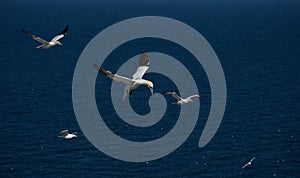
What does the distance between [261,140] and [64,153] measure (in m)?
32.3

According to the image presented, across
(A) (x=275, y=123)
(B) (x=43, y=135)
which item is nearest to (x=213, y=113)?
(A) (x=275, y=123)

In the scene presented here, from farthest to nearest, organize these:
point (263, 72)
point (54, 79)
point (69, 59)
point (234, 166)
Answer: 1. point (69, 59)
2. point (263, 72)
3. point (54, 79)
4. point (234, 166)

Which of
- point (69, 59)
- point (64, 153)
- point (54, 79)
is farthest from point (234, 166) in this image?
point (69, 59)

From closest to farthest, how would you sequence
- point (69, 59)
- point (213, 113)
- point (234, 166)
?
point (234, 166), point (213, 113), point (69, 59)

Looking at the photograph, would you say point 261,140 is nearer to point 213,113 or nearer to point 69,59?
point 213,113

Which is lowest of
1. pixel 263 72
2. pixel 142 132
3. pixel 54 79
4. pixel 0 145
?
pixel 0 145

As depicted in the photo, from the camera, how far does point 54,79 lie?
136000 millimetres

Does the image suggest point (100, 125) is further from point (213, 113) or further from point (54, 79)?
point (54, 79)

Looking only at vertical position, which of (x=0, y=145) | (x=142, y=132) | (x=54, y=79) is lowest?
(x=0, y=145)

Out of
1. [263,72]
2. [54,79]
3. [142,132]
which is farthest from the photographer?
[263,72]

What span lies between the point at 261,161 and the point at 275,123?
1879 cm

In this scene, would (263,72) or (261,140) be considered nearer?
(261,140)

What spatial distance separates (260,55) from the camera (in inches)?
7082

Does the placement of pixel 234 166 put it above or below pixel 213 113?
below
